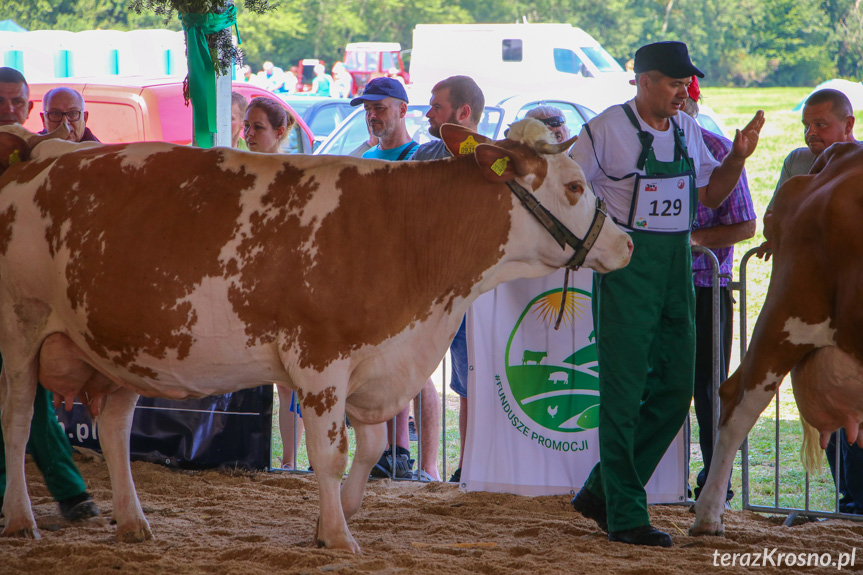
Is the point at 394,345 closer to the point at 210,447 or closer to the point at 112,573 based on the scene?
the point at 112,573

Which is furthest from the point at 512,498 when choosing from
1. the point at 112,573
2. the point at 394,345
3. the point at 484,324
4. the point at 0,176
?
the point at 0,176

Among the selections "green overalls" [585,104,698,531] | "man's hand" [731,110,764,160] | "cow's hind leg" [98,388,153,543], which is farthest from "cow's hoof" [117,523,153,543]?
"man's hand" [731,110,764,160]

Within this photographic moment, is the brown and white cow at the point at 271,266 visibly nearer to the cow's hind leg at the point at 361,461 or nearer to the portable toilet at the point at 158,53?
the cow's hind leg at the point at 361,461

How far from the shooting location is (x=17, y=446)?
4.52 meters

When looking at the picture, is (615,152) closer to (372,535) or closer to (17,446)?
(372,535)

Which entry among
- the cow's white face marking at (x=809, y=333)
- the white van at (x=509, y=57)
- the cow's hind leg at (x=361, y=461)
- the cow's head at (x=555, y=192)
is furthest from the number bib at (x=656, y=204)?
the white van at (x=509, y=57)

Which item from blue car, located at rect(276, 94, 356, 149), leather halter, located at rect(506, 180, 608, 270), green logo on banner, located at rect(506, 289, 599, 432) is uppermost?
blue car, located at rect(276, 94, 356, 149)

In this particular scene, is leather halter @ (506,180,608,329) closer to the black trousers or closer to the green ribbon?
the black trousers

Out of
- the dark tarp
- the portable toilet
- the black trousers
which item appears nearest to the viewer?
the black trousers

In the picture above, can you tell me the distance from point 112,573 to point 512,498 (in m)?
2.49

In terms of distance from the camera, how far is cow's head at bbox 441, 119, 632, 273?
428cm

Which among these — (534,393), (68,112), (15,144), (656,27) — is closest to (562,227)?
(534,393)

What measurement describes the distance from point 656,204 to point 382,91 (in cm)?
267

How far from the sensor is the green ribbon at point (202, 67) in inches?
219
